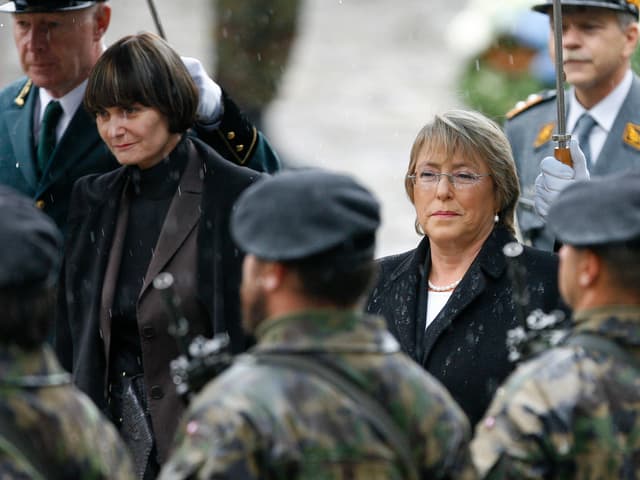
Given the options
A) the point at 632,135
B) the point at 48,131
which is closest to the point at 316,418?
the point at 48,131

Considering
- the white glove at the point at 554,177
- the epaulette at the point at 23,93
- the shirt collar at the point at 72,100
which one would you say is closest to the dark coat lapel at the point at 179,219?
the shirt collar at the point at 72,100

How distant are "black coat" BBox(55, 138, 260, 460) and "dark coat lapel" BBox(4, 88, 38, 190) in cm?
51

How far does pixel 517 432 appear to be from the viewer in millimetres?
3324

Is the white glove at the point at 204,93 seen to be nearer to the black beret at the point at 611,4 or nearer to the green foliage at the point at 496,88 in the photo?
the black beret at the point at 611,4

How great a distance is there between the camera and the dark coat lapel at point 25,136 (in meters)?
5.50

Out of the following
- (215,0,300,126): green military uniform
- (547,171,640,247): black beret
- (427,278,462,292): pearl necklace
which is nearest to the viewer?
(547,171,640,247): black beret

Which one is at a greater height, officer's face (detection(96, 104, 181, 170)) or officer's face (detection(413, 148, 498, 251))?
officer's face (detection(96, 104, 181, 170))

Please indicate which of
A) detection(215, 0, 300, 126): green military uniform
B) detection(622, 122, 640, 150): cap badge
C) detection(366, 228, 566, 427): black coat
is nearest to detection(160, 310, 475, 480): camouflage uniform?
detection(366, 228, 566, 427): black coat

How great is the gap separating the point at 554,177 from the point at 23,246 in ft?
8.34

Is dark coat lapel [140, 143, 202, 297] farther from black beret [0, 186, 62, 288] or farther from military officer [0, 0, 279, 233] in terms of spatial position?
black beret [0, 186, 62, 288]

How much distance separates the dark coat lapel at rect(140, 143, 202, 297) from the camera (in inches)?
189

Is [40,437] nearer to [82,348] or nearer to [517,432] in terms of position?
[517,432]

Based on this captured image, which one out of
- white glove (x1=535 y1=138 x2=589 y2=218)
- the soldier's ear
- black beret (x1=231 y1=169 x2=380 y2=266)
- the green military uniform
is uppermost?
black beret (x1=231 y1=169 x2=380 y2=266)

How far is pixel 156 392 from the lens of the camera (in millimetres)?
4762
